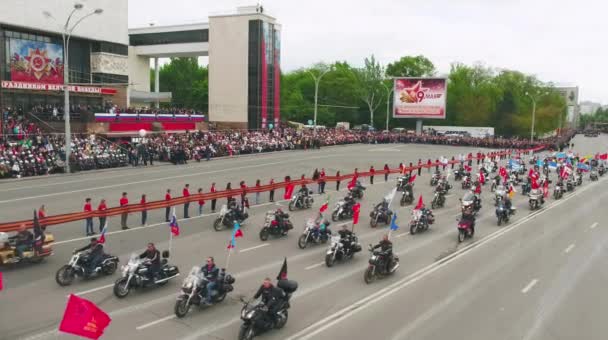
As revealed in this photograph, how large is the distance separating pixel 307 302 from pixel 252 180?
67.3 ft

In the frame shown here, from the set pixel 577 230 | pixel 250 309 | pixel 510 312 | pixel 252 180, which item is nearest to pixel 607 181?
pixel 577 230

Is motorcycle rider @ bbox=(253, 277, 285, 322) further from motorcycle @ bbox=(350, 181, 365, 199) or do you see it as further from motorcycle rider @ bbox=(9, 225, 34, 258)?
motorcycle @ bbox=(350, 181, 365, 199)

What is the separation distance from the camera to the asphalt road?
11.8 meters

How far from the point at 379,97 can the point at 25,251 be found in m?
93.6

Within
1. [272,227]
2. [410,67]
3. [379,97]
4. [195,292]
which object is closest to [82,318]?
[195,292]

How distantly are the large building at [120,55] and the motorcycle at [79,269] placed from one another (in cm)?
2032

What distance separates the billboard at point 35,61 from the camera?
44.0 metres

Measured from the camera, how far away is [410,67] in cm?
10881

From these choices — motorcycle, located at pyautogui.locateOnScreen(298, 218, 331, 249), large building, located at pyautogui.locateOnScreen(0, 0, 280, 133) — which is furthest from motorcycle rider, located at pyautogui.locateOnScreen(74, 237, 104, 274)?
large building, located at pyautogui.locateOnScreen(0, 0, 280, 133)

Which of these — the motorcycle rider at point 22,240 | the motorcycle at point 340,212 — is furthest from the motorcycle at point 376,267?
the motorcycle rider at point 22,240

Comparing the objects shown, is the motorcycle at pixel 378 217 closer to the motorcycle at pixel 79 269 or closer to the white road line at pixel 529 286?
the white road line at pixel 529 286

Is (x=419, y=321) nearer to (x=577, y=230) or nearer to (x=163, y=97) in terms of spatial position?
(x=577, y=230)

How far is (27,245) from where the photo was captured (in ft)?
49.3

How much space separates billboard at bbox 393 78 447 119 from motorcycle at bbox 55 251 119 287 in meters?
71.2
